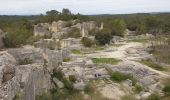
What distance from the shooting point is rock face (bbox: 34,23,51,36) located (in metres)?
59.6

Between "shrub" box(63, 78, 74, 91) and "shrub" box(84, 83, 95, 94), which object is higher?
"shrub" box(63, 78, 74, 91)

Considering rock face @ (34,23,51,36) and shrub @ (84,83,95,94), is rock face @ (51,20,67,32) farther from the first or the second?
shrub @ (84,83,95,94)

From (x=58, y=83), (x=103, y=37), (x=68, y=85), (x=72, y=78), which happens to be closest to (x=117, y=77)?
(x=72, y=78)

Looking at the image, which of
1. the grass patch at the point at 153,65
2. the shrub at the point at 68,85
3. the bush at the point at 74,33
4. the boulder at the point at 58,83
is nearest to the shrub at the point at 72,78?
the shrub at the point at 68,85

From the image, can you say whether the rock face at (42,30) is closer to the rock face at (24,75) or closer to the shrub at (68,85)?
the rock face at (24,75)

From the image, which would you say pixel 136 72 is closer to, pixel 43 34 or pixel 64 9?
pixel 43 34

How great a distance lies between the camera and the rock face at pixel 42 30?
59591 millimetres

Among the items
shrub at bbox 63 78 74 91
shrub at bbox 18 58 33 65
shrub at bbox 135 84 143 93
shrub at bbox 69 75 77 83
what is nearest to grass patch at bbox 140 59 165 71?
shrub at bbox 135 84 143 93

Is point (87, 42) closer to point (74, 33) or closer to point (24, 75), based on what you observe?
point (74, 33)

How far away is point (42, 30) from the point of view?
60469mm

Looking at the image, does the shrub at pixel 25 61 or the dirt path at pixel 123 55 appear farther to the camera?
the dirt path at pixel 123 55

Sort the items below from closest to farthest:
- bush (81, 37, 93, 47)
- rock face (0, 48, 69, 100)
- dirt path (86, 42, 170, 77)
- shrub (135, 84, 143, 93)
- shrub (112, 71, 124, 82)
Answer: rock face (0, 48, 69, 100)
shrub (135, 84, 143, 93)
shrub (112, 71, 124, 82)
dirt path (86, 42, 170, 77)
bush (81, 37, 93, 47)

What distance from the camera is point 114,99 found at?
27156 millimetres

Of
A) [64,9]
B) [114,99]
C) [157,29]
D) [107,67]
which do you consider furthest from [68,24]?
[114,99]
